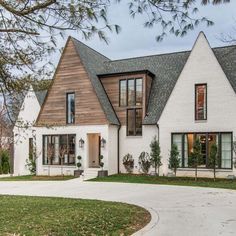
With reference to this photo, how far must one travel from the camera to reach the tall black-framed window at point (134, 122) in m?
26.1

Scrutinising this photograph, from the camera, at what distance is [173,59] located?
28.4m

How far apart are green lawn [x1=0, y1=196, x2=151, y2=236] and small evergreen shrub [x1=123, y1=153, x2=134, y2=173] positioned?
1361 centimetres

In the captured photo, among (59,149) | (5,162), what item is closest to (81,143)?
(59,149)

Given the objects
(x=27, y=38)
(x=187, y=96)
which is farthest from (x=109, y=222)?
(x=187, y=96)

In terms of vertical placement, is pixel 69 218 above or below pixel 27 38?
below

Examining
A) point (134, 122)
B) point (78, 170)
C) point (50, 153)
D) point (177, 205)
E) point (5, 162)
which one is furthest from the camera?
point (5, 162)

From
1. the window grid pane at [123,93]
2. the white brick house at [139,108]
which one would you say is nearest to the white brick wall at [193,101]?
the white brick house at [139,108]

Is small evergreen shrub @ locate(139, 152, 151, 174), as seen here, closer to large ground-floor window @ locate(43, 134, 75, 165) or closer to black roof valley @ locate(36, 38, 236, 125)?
black roof valley @ locate(36, 38, 236, 125)

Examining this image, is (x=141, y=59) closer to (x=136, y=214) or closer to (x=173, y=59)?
(x=173, y=59)

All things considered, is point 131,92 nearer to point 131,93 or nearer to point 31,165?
point 131,93

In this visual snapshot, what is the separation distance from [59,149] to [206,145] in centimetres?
1010

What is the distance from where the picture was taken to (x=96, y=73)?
90.7 feet

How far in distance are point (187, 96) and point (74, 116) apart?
784 cm

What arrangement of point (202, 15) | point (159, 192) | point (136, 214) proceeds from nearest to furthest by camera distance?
point (202, 15)
point (136, 214)
point (159, 192)
